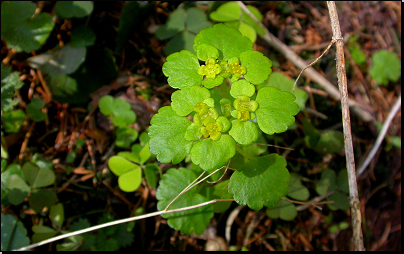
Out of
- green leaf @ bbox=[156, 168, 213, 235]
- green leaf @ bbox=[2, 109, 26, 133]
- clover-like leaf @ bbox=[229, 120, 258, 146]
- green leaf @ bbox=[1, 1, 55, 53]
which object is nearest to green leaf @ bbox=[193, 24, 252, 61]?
clover-like leaf @ bbox=[229, 120, 258, 146]

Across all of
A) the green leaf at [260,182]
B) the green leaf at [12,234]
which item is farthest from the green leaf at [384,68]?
the green leaf at [12,234]

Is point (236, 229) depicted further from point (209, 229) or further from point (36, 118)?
point (36, 118)

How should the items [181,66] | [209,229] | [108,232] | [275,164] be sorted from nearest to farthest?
[181,66] → [275,164] → [108,232] → [209,229]

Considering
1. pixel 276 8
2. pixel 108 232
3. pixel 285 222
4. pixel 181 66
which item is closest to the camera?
pixel 181 66

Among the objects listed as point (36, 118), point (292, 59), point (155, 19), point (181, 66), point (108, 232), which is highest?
point (181, 66)

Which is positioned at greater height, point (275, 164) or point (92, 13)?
point (92, 13)

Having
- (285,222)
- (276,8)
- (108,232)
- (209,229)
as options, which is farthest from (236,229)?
(276,8)

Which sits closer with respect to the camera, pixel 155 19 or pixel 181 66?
pixel 181 66

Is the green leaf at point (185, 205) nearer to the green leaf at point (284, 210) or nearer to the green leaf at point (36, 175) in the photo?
the green leaf at point (284, 210)
